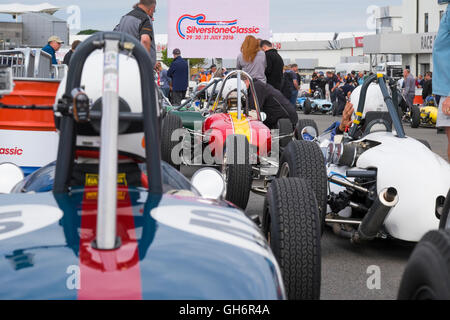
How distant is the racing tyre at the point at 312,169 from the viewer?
215 inches

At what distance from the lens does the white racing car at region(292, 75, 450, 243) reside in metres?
5.43

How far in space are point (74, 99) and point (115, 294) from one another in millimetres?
846

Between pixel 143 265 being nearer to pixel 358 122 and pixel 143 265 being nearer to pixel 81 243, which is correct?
pixel 81 243

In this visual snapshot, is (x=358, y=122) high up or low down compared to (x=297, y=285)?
up

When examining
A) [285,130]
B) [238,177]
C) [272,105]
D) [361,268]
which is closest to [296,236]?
[361,268]

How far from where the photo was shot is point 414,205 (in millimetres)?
5449

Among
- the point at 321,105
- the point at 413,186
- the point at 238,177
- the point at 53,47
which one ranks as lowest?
the point at 321,105

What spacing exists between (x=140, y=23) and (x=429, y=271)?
671cm

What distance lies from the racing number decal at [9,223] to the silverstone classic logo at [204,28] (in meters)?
16.6

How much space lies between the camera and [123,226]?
257 centimetres

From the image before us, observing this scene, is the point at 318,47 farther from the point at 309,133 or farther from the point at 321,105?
the point at 309,133

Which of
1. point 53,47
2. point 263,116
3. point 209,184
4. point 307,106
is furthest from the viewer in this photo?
point 307,106

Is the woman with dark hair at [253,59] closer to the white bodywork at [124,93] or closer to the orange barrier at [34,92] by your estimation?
the orange barrier at [34,92]
